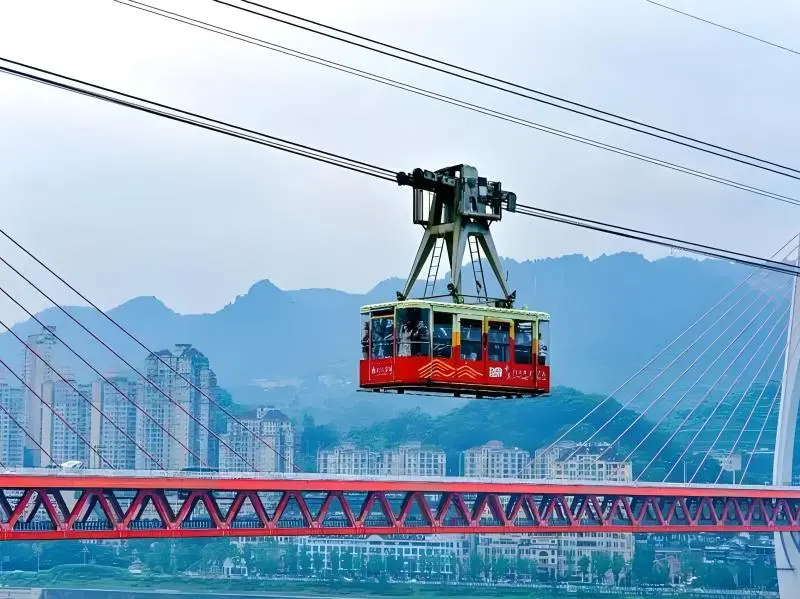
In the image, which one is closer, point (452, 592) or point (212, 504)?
point (212, 504)

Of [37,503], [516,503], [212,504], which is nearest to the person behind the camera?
[37,503]

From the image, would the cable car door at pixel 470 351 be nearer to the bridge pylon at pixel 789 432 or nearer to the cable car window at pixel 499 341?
the cable car window at pixel 499 341

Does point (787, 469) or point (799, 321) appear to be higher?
point (799, 321)

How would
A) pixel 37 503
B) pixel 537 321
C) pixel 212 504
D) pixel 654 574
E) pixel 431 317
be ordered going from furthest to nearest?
pixel 654 574, pixel 212 504, pixel 37 503, pixel 537 321, pixel 431 317

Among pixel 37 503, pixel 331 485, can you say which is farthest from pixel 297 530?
pixel 37 503

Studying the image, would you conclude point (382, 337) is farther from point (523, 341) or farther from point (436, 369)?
point (523, 341)

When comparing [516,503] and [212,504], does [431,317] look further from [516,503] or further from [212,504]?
[516,503]

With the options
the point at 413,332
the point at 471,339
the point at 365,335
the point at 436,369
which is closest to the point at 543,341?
the point at 471,339
